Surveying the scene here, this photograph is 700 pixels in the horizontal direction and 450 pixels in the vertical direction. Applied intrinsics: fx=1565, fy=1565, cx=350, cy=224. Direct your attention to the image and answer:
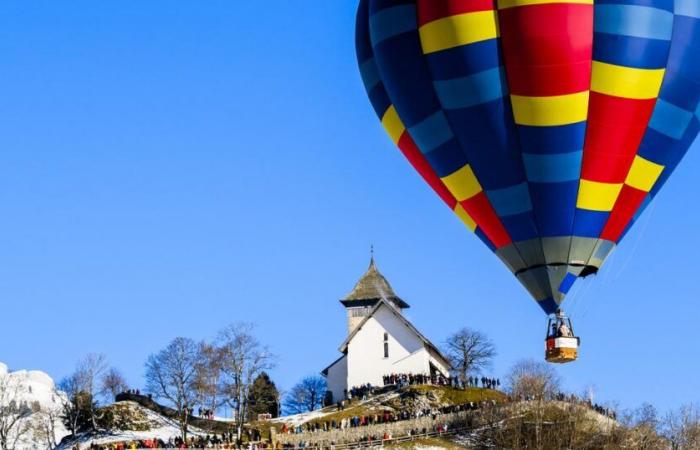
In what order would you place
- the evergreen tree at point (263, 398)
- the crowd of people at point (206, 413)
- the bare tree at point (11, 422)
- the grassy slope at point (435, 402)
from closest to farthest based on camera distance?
the grassy slope at point (435, 402) → the bare tree at point (11, 422) → the crowd of people at point (206, 413) → the evergreen tree at point (263, 398)

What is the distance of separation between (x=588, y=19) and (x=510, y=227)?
6.70 m

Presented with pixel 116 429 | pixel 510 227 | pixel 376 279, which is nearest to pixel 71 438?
→ pixel 116 429

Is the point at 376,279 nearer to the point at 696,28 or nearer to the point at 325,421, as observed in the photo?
the point at 325,421

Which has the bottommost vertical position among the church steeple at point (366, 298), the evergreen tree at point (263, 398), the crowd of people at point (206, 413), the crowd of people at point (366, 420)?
the crowd of people at point (366, 420)

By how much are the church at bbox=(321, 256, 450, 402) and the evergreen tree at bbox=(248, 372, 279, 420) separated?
13.0ft

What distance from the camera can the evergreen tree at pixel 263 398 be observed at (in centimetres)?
9228

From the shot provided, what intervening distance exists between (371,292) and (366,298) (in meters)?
0.65

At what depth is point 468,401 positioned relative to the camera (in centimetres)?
8269

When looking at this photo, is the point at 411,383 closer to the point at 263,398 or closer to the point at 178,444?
the point at 263,398

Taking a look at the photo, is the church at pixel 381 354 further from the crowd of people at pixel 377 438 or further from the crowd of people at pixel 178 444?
the crowd of people at pixel 178 444

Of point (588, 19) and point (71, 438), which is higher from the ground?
point (588, 19)

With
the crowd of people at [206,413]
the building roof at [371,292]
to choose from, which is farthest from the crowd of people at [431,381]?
the building roof at [371,292]

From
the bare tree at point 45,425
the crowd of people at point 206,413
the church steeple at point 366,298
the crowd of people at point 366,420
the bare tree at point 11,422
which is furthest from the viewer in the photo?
the church steeple at point 366,298

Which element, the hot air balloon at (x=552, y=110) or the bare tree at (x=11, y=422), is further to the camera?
the bare tree at (x=11, y=422)
